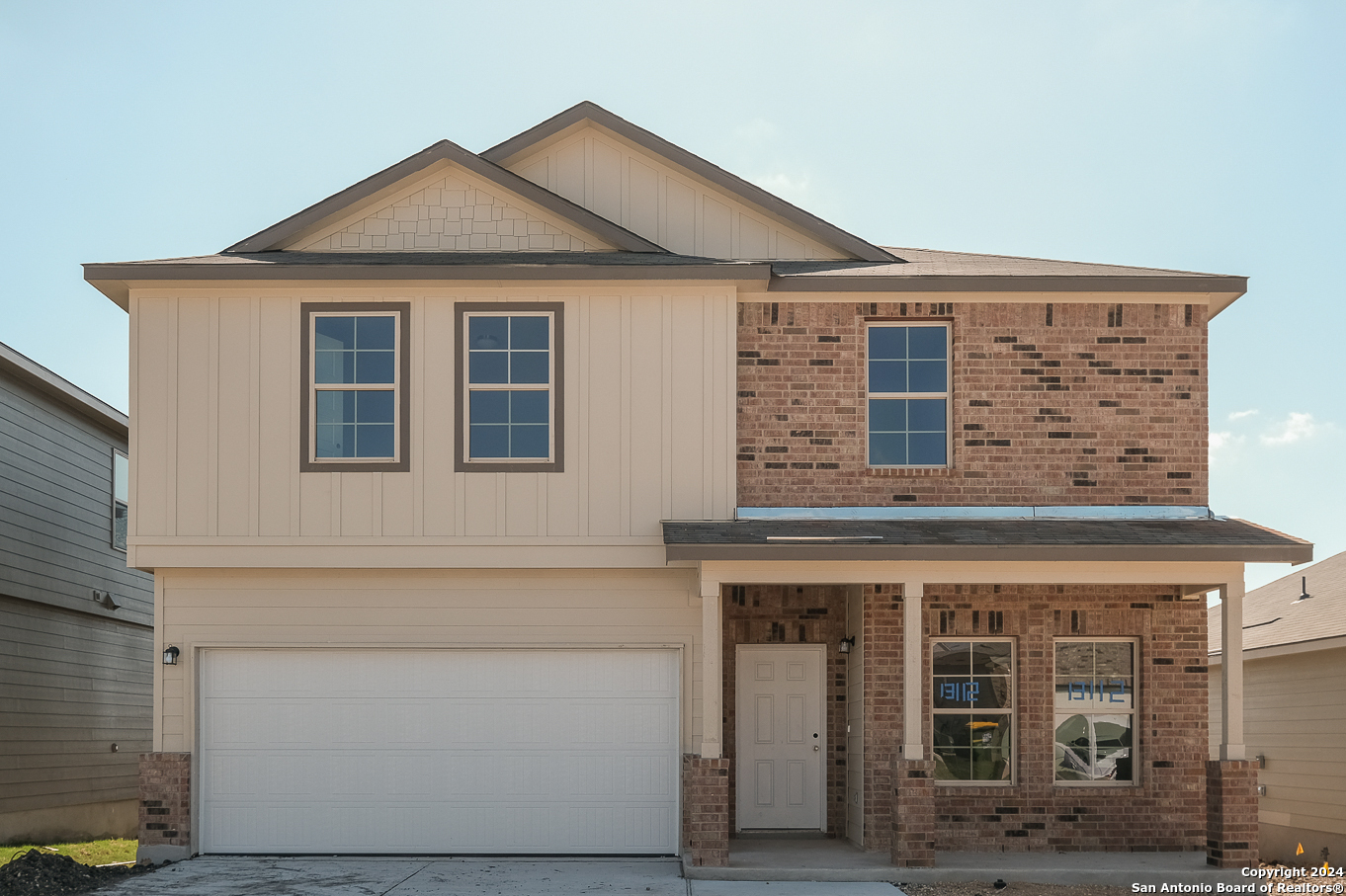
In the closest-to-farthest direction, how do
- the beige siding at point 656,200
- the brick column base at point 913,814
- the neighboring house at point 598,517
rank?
the brick column base at point 913,814
the neighboring house at point 598,517
the beige siding at point 656,200

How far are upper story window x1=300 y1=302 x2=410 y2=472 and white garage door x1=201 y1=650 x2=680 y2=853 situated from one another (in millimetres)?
1990

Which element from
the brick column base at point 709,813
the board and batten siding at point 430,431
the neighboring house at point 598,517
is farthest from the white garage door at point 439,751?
the board and batten siding at point 430,431

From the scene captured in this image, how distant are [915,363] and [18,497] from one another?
36.0ft

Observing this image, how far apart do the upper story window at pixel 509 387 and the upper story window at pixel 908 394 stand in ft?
10.7

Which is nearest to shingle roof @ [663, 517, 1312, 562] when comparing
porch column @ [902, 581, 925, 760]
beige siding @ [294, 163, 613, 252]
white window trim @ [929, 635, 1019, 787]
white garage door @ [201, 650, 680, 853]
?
porch column @ [902, 581, 925, 760]

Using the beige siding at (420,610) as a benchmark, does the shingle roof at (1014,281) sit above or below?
above

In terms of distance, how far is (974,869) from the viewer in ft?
37.2

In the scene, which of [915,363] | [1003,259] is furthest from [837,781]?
[1003,259]

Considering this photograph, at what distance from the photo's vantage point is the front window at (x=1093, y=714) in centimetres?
1266

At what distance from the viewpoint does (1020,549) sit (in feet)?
37.4

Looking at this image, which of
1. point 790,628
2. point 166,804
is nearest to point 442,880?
point 166,804

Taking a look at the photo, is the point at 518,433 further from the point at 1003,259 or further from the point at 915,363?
the point at 1003,259

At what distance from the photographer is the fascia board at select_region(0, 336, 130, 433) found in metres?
15.2

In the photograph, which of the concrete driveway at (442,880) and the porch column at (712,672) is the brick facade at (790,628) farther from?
the concrete driveway at (442,880)
